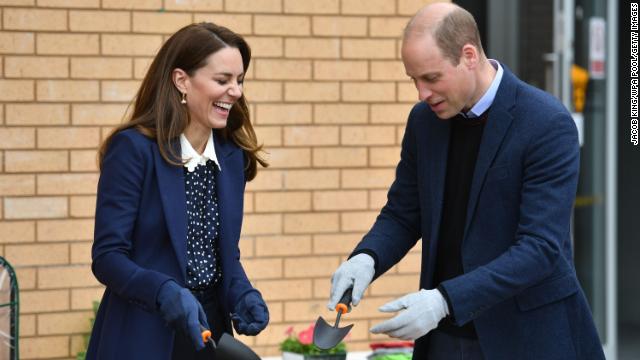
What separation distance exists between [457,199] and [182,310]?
83 centimetres

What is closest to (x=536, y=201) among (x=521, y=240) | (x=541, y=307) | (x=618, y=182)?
(x=521, y=240)

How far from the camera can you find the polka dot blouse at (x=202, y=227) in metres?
3.63

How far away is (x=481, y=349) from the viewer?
3342 millimetres

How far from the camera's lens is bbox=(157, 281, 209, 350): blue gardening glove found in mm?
3350

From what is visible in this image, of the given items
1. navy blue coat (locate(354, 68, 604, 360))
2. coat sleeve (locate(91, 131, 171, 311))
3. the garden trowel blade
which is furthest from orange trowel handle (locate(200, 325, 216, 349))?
navy blue coat (locate(354, 68, 604, 360))

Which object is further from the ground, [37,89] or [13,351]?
[37,89]

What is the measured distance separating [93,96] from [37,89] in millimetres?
271

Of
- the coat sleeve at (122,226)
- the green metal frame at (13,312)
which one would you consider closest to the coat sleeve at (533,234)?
the coat sleeve at (122,226)

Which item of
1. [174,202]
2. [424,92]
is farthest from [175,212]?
[424,92]

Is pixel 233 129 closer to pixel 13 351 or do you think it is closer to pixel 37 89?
pixel 13 351

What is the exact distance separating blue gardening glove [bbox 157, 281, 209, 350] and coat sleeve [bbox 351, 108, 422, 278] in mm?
530

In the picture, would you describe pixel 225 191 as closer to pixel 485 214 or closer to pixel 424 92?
pixel 424 92

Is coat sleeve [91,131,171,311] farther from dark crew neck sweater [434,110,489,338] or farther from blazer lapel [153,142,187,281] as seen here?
dark crew neck sweater [434,110,489,338]

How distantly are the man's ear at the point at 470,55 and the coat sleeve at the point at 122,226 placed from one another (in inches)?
38.8
